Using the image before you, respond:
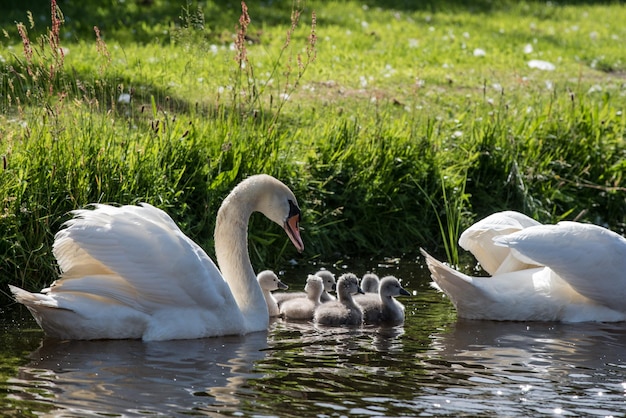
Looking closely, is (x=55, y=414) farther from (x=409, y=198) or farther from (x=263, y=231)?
(x=409, y=198)

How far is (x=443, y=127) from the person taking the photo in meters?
10.4

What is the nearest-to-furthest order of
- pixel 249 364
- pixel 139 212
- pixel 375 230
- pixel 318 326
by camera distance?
1. pixel 249 364
2. pixel 139 212
3. pixel 318 326
4. pixel 375 230

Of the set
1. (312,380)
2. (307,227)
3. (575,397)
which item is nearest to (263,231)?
(307,227)

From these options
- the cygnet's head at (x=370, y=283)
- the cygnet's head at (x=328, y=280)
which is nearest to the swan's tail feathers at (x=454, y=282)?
the cygnet's head at (x=370, y=283)

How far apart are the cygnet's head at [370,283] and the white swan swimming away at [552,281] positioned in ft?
1.98

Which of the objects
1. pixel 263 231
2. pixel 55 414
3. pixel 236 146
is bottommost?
pixel 55 414

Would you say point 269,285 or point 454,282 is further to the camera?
point 269,285

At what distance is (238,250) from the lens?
6.92m

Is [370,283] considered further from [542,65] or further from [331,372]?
[542,65]

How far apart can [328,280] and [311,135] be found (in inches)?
85.9

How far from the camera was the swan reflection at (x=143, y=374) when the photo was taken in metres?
5.20

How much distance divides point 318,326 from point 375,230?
215 centimetres

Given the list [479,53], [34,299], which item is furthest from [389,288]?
[479,53]

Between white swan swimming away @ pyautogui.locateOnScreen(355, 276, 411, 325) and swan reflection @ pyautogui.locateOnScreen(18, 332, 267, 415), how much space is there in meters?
0.86
